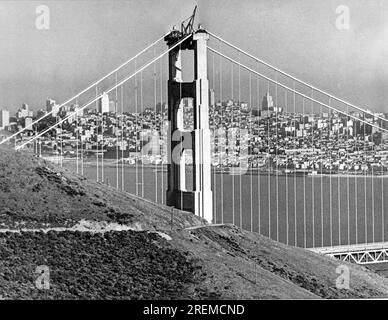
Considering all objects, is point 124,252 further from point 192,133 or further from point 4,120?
point 4,120

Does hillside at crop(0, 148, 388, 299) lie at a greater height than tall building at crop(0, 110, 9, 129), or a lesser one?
lesser

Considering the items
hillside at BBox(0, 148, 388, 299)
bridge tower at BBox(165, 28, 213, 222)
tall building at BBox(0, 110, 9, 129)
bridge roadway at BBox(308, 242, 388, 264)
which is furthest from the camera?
tall building at BBox(0, 110, 9, 129)

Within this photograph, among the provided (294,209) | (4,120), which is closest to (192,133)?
(4,120)

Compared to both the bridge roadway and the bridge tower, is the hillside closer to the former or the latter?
the bridge tower

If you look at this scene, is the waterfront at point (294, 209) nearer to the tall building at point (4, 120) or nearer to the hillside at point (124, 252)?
the tall building at point (4, 120)

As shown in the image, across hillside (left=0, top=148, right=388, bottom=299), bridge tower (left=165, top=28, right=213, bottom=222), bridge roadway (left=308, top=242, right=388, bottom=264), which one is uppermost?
bridge tower (left=165, top=28, right=213, bottom=222)

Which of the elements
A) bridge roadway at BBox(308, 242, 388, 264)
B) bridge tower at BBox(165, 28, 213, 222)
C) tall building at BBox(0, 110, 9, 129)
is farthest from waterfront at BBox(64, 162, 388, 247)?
tall building at BBox(0, 110, 9, 129)
